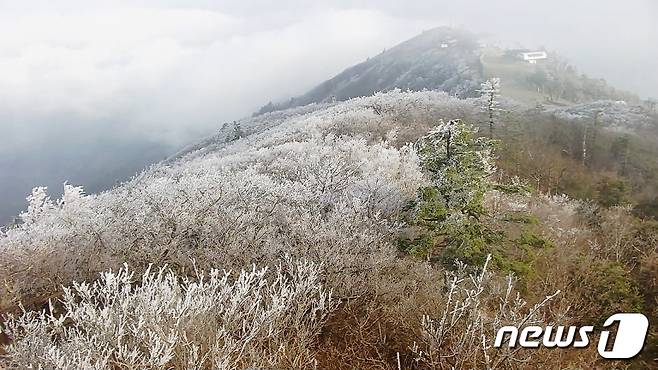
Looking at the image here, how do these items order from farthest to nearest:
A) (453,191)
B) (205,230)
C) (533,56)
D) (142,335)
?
1. (533,56)
2. (205,230)
3. (453,191)
4. (142,335)

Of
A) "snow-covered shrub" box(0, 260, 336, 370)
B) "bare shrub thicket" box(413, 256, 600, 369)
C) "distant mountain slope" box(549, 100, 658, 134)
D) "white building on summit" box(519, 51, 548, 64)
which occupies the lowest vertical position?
"distant mountain slope" box(549, 100, 658, 134)

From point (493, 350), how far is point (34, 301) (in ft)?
49.8

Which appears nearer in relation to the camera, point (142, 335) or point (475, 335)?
point (142, 335)

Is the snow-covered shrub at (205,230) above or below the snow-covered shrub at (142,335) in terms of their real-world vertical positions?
below

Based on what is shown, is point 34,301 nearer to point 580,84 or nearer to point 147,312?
point 147,312

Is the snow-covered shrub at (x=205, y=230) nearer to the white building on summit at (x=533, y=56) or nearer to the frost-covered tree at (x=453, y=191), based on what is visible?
the frost-covered tree at (x=453, y=191)

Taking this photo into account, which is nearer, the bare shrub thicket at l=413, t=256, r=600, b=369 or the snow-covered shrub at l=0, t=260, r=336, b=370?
the snow-covered shrub at l=0, t=260, r=336, b=370
